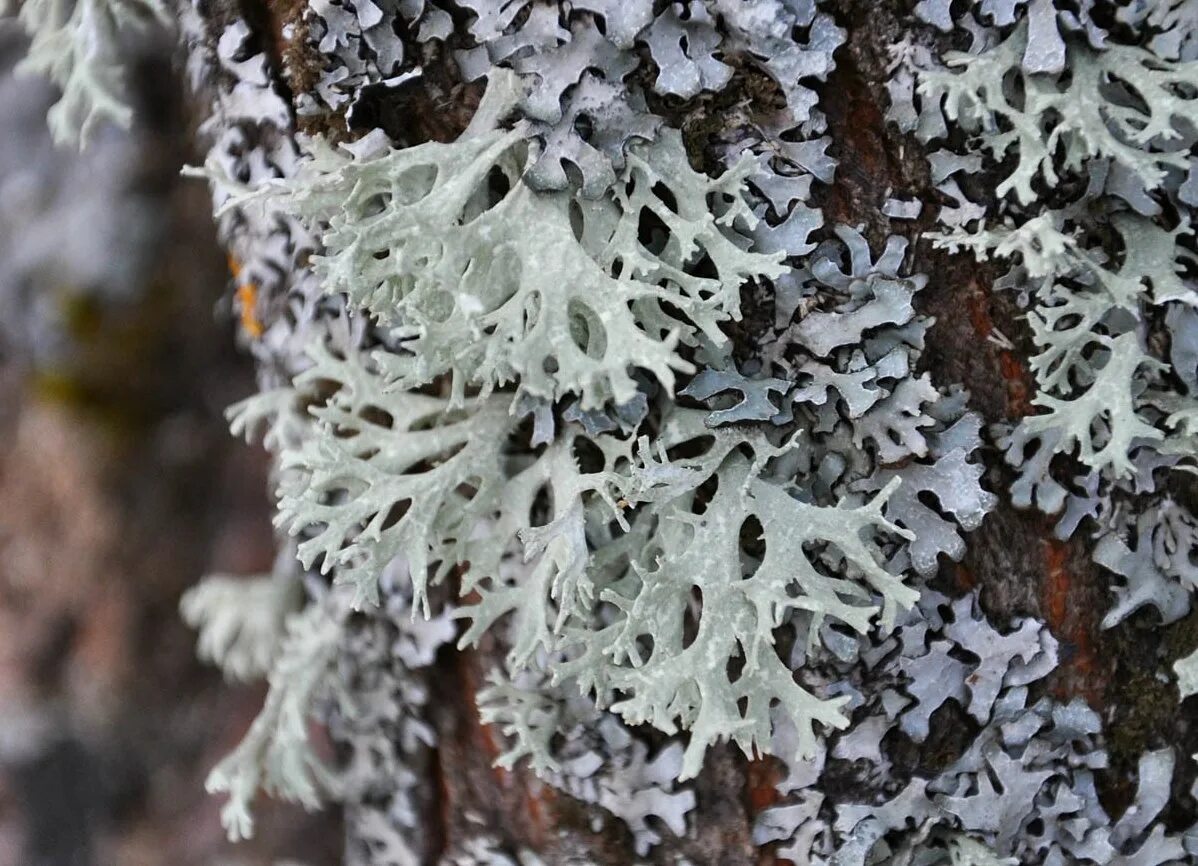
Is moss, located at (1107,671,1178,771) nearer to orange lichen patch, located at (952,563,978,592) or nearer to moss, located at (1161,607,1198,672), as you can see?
moss, located at (1161,607,1198,672)

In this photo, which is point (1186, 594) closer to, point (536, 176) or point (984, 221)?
point (984, 221)

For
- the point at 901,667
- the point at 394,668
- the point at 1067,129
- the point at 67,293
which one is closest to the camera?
the point at 1067,129

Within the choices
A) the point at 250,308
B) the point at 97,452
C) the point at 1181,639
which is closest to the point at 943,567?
the point at 1181,639

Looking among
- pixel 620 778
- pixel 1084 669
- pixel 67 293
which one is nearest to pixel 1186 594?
pixel 1084 669

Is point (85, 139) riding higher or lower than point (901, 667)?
higher

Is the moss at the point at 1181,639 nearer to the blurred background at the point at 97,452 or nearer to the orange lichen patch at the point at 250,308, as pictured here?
the orange lichen patch at the point at 250,308

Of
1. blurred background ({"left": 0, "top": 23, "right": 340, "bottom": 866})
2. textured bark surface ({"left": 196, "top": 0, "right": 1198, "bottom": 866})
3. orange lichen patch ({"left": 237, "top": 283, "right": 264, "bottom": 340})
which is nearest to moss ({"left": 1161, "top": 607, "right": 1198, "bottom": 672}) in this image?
textured bark surface ({"left": 196, "top": 0, "right": 1198, "bottom": 866})
